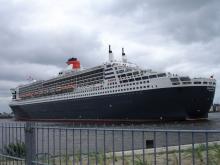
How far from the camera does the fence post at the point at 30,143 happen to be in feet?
20.2

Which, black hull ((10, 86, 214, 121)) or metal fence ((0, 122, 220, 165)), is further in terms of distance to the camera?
black hull ((10, 86, 214, 121))

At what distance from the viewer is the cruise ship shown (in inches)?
2007

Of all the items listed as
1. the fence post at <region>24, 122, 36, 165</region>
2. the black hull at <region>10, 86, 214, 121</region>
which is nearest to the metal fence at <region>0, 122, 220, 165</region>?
the fence post at <region>24, 122, 36, 165</region>

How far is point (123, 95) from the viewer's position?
5419 centimetres

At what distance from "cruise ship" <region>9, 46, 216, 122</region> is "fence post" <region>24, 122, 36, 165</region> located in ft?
148

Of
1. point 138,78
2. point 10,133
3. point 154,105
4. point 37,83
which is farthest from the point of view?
point 37,83

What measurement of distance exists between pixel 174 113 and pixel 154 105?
2.94 meters

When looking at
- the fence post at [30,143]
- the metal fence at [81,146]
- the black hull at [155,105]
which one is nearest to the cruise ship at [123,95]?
the black hull at [155,105]

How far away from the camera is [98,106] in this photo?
57406 millimetres

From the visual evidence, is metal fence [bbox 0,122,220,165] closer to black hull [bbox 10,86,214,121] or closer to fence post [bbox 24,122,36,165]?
fence post [bbox 24,122,36,165]

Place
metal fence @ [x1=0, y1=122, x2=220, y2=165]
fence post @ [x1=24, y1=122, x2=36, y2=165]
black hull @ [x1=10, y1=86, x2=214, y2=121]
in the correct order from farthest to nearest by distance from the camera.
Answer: black hull @ [x1=10, y1=86, x2=214, y2=121] < fence post @ [x1=24, y1=122, x2=36, y2=165] < metal fence @ [x1=0, y1=122, x2=220, y2=165]

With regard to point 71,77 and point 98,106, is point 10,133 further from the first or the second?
point 71,77

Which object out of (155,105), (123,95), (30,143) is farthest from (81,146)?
(123,95)

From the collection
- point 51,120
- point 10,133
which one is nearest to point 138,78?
point 51,120
